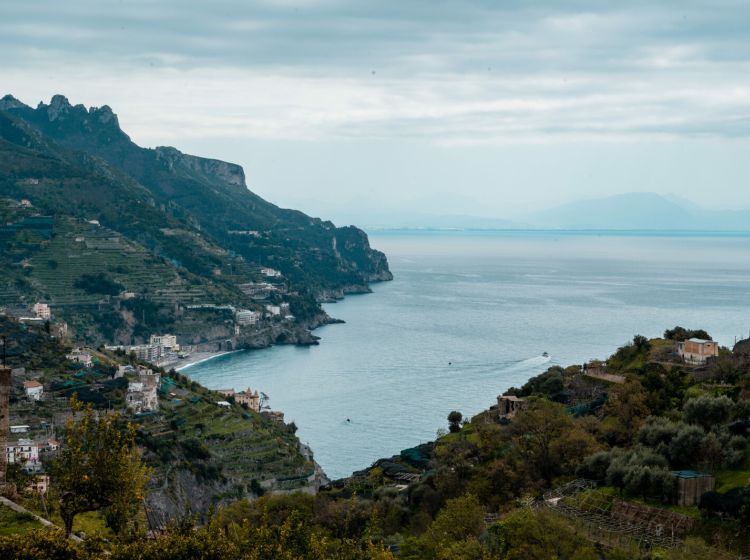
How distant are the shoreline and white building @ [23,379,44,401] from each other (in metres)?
33.5

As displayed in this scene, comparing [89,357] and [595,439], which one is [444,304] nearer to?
[89,357]

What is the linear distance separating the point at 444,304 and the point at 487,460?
91.1m

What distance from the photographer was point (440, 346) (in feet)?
276

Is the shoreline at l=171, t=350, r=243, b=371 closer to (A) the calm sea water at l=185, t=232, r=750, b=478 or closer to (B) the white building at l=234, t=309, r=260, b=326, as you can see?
(A) the calm sea water at l=185, t=232, r=750, b=478

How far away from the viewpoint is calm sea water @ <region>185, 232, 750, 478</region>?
5822cm

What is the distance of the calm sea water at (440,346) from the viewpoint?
58.2 meters

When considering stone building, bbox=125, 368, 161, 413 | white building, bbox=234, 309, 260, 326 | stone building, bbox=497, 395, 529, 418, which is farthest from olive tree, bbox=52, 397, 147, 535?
white building, bbox=234, 309, 260, 326

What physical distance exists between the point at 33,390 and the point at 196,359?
43.1 meters

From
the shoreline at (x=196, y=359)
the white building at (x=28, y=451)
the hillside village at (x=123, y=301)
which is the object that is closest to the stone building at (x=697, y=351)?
the white building at (x=28, y=451)

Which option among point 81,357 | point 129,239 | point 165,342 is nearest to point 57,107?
point 129,239

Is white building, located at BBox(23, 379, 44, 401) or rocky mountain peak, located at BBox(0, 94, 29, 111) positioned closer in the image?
white building, located at BBox(23, 379, 44, 401)

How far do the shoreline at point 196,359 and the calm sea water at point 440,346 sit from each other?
1.01 m

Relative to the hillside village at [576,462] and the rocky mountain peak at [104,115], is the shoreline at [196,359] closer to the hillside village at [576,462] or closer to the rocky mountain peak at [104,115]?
the hillside village at [576,462]

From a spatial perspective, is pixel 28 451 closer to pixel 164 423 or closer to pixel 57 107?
pixel 164 423
